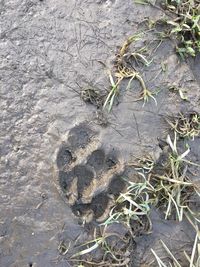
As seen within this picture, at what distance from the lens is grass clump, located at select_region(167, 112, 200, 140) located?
6.50 feet

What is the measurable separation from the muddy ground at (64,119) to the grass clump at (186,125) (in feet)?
0.10

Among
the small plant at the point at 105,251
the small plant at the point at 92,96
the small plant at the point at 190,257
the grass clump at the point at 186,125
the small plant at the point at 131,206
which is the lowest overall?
the small plant at the point at 190,257

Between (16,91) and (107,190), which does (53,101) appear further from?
(107,190)

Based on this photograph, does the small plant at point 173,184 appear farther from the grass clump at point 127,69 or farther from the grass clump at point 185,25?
the grass clump at point 185,25

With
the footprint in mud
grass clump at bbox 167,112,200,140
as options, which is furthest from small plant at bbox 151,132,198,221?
the footprint in mud

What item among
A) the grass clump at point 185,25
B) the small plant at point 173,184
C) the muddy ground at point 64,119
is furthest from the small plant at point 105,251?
the grass clump at point 185,25

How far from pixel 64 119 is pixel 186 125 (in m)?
0.47

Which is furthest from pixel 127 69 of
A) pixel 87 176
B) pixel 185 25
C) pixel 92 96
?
pixel 87 176

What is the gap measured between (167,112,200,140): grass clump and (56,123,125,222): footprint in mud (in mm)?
265

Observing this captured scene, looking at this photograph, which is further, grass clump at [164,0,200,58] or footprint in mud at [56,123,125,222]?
grass clump at [164,0,200,58]

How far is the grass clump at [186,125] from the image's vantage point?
198 cm

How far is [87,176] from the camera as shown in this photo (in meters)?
1.89

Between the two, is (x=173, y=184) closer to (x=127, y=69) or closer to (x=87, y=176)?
(x=87, y=176)

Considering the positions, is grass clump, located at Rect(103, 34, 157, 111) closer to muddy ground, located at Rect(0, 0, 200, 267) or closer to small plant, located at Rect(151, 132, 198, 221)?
muddy ground, located at Rect(0, 0, 200, 267)
